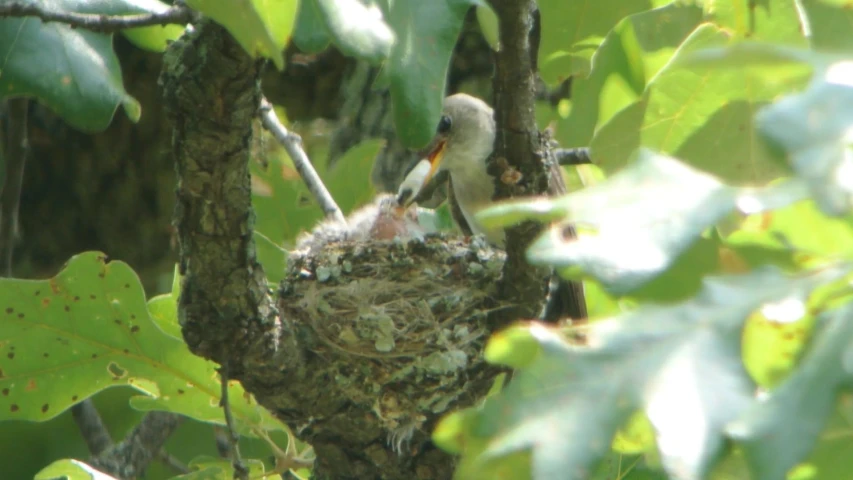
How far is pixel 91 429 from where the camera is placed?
4395mm

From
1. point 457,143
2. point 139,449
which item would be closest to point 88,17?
point 139,449

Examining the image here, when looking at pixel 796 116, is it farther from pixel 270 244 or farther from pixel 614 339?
pixel 270 244

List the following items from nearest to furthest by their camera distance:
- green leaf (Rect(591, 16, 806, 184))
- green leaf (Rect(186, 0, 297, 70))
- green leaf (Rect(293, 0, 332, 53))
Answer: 1. green leaf (Rect(186, 0, 297, 70))
2. green leaf (Rect(293, 0, 332, 53))
3. green leaf (Rect(591, 16, 806, 184))

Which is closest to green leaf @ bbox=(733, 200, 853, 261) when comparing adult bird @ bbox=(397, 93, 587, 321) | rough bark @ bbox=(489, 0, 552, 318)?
rough bark @ bbox=(489, 0, 552, 318)

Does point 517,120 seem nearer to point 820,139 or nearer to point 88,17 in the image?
point 88,17

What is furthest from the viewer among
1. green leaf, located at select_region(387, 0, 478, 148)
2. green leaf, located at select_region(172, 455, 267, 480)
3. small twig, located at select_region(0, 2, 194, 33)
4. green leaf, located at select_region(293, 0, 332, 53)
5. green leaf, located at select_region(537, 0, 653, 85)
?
green leaf, located at select_region(172, 455, 267, 480)

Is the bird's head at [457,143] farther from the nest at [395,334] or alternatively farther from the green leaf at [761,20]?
the green leaf at [761,20]

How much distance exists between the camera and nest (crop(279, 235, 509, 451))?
322cm

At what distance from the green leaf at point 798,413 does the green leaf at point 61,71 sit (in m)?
2.22

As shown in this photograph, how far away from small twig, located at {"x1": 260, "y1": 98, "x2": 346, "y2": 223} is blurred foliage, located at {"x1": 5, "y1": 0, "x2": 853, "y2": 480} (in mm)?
1026

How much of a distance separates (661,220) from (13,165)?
151 inches

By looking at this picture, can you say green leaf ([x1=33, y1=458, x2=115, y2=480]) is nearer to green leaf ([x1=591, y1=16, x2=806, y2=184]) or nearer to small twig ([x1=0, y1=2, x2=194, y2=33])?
small twig ([x1=0, y1=2, x2=194, y2=33])

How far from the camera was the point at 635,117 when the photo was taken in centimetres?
238

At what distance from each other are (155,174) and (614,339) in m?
5.13
